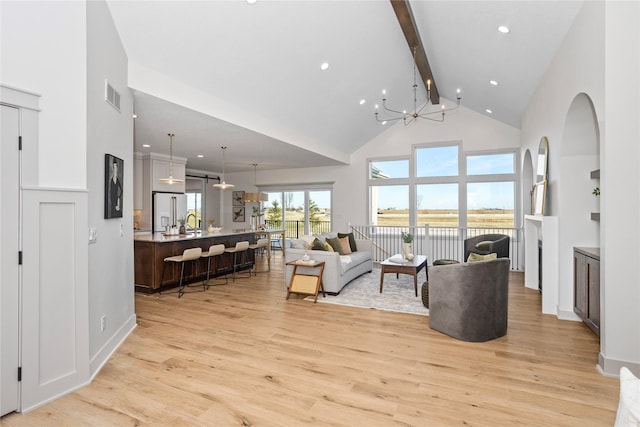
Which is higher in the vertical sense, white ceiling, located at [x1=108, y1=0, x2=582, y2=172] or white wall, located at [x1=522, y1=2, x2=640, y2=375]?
white ceiling, located at [x1=108, y1=0, x2=582, y2=172]

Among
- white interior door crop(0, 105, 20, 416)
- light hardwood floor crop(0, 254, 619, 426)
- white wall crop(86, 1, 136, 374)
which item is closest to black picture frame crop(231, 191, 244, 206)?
light hardwood floor crop(0, 254, 619, 426)

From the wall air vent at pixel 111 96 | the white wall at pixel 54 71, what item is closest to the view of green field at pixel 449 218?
the wall air vent at pixel 111 96

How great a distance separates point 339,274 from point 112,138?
3580mm

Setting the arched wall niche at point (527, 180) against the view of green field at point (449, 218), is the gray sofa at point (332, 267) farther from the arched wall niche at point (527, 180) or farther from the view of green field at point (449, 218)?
the arched wall niche at point (527, 180)

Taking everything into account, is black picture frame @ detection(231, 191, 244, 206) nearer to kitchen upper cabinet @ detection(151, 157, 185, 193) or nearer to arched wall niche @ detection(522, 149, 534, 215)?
kitchen upper cabinet @ detection(151, 157, 185, 193)

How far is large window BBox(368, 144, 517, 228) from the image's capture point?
25.9 ft

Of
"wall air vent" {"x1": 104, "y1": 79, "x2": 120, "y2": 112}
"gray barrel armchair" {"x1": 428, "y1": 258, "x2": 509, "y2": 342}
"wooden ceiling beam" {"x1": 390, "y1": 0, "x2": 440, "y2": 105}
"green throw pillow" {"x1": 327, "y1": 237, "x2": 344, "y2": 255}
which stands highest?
"wooden ceiling beam" {"x1": 390, "y1": 0, "x2": 440, "y2": 105}

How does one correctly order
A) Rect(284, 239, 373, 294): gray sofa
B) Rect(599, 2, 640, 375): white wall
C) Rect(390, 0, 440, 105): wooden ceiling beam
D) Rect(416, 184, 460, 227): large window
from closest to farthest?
Rect(599, 2, 640, 375): white wall → Rect(390, 0, 440, 105): wooden ceiling beam → Rect(284, 239, 373, 294): gray sofa → Rect(416, 184, 460, 227): large window

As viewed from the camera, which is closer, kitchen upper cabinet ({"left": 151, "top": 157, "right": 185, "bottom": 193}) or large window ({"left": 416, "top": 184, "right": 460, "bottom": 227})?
kitchen upper cabinet ({"left": 151, "top": 157, "right": 185, "bottom": 193})

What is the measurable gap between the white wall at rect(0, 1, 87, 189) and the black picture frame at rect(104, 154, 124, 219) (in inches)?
17.2

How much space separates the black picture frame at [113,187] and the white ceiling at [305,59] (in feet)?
3.27

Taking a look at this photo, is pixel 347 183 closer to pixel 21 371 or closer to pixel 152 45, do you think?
pixel 152 45

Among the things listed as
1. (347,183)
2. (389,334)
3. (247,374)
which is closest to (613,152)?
(389,334)

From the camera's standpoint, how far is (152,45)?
3566 millimetres
